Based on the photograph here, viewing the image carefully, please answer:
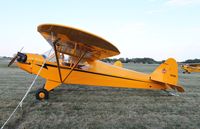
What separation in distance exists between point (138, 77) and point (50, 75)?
139 inches

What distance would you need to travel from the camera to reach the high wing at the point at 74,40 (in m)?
4.43

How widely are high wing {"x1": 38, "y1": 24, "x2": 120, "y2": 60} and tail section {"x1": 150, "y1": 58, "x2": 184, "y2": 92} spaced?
253 cm

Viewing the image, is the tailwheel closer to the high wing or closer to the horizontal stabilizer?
the high wing

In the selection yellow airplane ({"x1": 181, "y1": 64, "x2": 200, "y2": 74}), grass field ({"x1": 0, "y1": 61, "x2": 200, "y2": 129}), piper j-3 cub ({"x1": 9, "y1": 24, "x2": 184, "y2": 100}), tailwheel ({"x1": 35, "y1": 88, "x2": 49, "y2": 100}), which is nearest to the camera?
grass field ({"x1": 0, "y1": 61, "x2": 200, "y2": 129})

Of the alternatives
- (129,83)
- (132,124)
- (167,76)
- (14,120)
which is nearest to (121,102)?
(129,83)

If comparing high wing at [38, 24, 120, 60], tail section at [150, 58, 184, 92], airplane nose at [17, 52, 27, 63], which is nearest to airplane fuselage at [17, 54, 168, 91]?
airplane nose at [17, 52, 27, 63]

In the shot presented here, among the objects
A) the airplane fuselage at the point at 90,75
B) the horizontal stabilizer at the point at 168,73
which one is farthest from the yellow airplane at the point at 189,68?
the airplane fuselage at the point at 90,75

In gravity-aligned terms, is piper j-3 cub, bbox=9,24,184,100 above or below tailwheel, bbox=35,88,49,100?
above

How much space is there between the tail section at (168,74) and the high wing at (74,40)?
8.31 feet

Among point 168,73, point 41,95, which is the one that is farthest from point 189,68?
point 41,95

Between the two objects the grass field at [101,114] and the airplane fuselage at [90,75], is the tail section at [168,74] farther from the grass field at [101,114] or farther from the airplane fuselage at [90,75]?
the grass field at [101,114]

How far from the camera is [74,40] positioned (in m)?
5.27

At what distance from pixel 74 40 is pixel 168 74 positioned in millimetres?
4207

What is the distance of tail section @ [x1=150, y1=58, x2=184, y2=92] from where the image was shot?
23.5 ft
